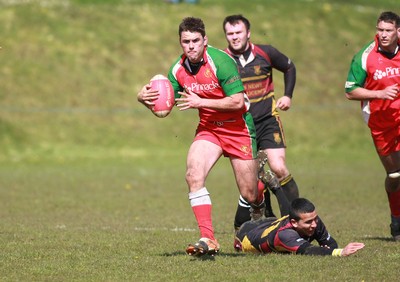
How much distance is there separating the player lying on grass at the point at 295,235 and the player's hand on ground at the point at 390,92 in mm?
1786

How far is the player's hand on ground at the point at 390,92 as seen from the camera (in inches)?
372

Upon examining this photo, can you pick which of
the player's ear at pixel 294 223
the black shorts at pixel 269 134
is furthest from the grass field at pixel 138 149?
the black shorts at pixel 269 134

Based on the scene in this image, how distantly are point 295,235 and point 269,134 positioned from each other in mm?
2378

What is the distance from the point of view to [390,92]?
9.45 m

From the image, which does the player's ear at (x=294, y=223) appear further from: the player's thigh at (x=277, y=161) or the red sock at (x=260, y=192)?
the player's thigh at (x=277, y=161)

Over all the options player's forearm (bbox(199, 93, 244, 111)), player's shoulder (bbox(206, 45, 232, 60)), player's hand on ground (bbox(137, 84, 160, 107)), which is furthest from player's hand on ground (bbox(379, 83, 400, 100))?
player's hand on ground (bbox(137, 84, 160, 107))

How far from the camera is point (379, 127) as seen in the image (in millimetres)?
10258

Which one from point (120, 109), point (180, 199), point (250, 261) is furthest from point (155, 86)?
point (120, 109)

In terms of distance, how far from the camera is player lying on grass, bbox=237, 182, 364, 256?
8.33 meters

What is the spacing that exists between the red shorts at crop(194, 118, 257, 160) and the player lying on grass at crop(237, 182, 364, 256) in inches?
31.6

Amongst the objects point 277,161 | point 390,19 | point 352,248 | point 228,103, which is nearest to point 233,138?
point 228,103

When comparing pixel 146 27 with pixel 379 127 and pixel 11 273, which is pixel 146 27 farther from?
pixel 11 273

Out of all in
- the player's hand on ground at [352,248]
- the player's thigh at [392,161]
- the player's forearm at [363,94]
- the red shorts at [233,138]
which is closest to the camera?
the player's hand on ground at [352,248]

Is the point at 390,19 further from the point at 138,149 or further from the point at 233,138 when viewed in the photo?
the point at 138,149
